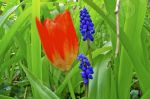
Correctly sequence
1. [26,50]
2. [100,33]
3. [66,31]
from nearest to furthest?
[66,31] < [26,50] < [100,33]

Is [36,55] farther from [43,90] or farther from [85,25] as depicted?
[85,25]

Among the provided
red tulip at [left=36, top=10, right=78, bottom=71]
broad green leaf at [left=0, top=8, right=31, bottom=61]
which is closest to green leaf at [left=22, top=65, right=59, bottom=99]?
red tulip at [left=36, top=10, right=78, bottom=71]

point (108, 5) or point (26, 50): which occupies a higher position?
point (108, 5)

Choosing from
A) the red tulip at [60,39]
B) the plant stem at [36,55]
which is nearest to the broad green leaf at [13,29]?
the plant stem at [36,55]

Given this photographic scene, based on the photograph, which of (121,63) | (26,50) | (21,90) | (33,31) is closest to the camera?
(121,63)

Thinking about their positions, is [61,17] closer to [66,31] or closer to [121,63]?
[66,31]

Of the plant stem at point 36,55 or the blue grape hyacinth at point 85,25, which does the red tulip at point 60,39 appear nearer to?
the blue grape hyacinth at point 85,25

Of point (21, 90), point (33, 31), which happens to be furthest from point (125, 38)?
point (21, 90)

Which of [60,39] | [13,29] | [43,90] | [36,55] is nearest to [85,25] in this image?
[60,39]

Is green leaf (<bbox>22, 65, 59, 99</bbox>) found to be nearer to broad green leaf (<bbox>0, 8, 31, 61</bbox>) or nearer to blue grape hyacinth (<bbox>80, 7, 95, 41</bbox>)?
blue grape hyacinth (<bbox>80, 7, 95, 41</bbox>)
